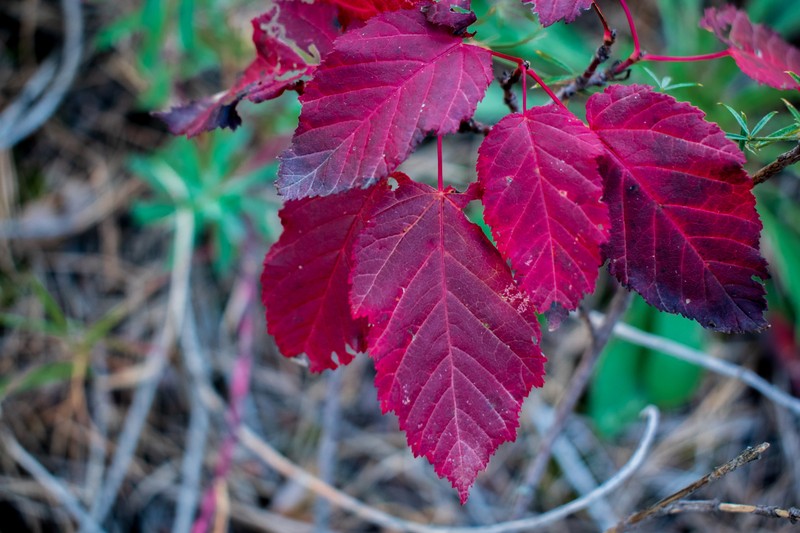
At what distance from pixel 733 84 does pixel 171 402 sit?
2116mm

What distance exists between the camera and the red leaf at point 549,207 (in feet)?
1.61

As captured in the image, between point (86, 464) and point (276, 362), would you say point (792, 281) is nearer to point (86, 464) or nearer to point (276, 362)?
point (276, 362)

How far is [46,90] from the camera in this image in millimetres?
1855

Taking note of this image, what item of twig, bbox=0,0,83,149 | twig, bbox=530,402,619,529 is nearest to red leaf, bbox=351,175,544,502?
twig, bbox=530,402,619,529

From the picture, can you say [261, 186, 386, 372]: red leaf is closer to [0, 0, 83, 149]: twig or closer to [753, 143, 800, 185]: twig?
[753, 143, 800, 185]: twig

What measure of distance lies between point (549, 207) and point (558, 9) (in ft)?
0.55

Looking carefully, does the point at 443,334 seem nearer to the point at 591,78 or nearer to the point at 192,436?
the point at 591,78

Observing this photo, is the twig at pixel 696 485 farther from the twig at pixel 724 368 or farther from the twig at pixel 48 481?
the twig at pixel 48 481

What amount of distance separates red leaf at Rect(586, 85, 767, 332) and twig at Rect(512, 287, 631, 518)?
26cm

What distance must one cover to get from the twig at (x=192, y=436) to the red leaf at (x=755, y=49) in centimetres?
131

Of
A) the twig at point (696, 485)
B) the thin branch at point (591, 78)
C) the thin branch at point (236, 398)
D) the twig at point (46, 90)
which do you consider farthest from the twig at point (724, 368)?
the twig at point (46, 90)

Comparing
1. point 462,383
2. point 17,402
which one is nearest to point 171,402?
point 17,402

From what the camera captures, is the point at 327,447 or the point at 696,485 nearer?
the point at 696,485

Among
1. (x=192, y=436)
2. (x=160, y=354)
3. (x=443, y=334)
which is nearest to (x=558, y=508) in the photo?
(x=443, y=334)
